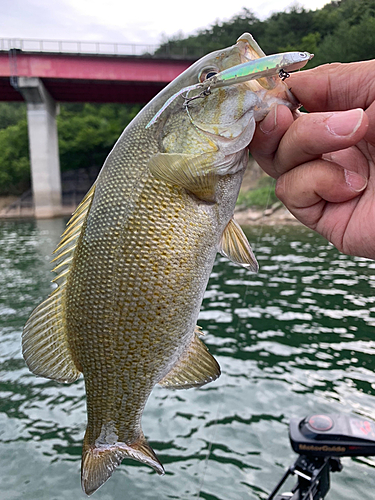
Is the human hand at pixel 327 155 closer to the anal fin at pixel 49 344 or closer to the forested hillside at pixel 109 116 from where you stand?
the anal fin at pixel 49 344

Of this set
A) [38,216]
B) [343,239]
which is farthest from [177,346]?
[38,216]

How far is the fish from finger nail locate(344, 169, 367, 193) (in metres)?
0.46

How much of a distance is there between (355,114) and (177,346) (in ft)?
3.95

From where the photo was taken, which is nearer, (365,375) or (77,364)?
(77,364)

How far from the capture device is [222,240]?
1930 mm

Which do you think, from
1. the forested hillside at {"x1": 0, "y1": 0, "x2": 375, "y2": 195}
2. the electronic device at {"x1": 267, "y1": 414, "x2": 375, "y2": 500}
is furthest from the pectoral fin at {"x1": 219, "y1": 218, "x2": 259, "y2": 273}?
the forested hillside at {"x1": 0, "y1": 0, "x2": 375, "y2": 195}

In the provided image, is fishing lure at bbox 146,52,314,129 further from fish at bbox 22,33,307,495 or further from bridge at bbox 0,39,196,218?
bridge at bbox 0,39,196,218

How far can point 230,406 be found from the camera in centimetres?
574

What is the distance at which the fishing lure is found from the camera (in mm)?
1473

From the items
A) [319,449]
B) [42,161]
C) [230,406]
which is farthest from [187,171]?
[42,161]

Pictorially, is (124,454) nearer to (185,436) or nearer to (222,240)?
(222,240)

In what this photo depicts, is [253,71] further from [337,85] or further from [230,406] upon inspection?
[230,406]

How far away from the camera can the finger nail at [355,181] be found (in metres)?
1.90

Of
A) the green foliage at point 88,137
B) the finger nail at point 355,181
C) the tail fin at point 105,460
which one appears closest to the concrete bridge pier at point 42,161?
the green foliage at point 88,137
